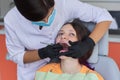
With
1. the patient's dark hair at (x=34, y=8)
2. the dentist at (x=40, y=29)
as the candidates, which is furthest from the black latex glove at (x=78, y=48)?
the patient's dark hair at (x=34, y=8)

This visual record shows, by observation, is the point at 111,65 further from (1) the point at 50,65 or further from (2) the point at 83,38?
(1) the point at 50,65

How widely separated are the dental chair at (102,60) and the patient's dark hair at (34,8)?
1.48 ft

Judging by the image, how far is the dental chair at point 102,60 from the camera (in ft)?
4.92

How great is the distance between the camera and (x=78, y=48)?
1358 millimetres

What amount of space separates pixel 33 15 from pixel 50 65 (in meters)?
0.49

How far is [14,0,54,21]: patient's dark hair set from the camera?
1.17 metres

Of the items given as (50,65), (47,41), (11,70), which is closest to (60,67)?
(50,65)

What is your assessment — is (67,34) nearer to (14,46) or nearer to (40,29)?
(40,29)

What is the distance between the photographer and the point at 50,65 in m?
1.59

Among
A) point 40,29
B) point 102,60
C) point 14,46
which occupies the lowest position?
point 102,60

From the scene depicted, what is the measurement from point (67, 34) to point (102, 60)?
0.30 metres

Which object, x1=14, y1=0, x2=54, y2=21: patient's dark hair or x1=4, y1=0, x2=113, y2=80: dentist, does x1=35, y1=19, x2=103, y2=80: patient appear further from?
x1=14, y1=0, x2=54, y2=21: patient's dark hair

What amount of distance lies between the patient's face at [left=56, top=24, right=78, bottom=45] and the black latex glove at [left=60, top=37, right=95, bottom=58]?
0.07 metres

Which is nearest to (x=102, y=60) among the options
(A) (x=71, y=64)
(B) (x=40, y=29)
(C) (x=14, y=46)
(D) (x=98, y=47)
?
(D) (x=98, y=47)
